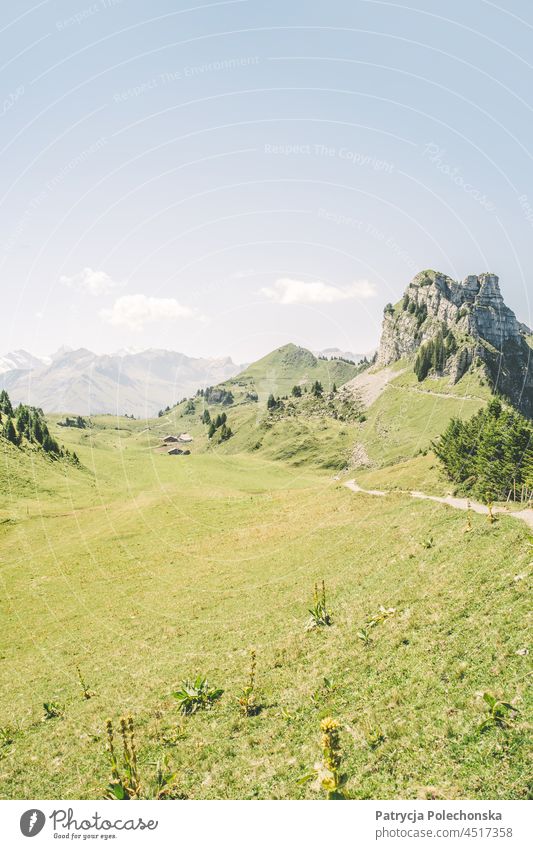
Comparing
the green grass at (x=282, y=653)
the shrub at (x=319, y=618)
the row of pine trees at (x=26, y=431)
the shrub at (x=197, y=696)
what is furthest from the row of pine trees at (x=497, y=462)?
the row of pine trees at (x=26, y=431)

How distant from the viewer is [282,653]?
67.2ft

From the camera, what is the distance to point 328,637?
68.3ft

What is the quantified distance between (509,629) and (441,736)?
18.6ft

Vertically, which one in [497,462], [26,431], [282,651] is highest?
[497,462]

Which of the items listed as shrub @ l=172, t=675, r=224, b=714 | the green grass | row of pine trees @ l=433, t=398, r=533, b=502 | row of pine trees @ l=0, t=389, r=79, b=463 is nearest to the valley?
the green grass

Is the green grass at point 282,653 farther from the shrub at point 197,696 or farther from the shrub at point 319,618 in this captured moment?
the shrub at point 319,618

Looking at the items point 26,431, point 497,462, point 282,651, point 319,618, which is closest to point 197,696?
point 282,651

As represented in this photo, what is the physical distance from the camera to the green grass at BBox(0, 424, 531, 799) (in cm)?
1134

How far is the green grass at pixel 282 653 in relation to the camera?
11.3 metres

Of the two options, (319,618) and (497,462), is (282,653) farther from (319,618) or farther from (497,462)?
(497,462)

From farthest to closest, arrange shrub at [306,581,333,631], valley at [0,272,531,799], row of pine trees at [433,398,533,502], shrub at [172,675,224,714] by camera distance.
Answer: row of pine trees at [433,398,533,502]
shrub at [306,581,333,631]
shrub at [172,675,224,714]
valley at [0,272,531,799]

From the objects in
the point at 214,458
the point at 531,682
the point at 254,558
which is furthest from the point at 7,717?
the point at 214,458

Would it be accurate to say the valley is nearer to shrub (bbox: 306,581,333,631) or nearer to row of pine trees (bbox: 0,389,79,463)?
Answer: shrub (bbox: 306,581,333,631)
